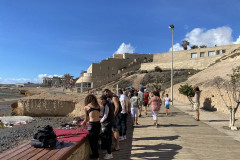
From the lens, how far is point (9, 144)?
9.84 m

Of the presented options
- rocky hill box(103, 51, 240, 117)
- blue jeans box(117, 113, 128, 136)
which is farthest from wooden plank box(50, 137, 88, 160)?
rocky hill box(103, 51, 240, 117)

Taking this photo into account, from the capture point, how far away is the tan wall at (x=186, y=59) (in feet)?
144

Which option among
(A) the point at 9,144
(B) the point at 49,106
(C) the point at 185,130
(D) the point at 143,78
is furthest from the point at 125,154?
(D) the point at 143,78

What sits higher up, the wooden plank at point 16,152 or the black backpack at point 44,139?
the black backpack at point 44,139

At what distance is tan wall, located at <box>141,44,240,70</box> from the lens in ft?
144

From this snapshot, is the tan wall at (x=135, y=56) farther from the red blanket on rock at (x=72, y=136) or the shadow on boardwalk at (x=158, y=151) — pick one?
the red blanket on rock at (x=72, y=136)

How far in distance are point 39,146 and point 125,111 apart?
3.44m

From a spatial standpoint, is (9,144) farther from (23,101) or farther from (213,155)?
(23,101)

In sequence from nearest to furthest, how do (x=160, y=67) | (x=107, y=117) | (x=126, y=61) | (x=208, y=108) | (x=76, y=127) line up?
(x=107, y=117), (x=76, y=127), (x=208, y=108), (x=160, y=67), (x=126, y=61)

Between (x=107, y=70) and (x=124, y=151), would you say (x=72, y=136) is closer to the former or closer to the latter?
(x=124, y=151)

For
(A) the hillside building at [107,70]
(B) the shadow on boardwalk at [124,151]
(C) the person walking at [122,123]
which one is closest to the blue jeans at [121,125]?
(C) the person walking at [122,123]

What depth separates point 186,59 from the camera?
50.5 meters

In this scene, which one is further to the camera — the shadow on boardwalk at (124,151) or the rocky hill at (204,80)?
the rocky hill at (204,80)

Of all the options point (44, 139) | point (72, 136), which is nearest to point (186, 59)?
point (72, 136)
